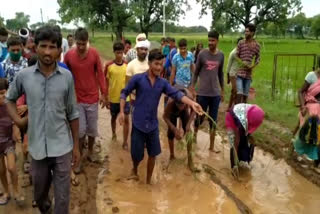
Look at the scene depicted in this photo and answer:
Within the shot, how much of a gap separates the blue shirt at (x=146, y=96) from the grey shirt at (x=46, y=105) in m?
1.54

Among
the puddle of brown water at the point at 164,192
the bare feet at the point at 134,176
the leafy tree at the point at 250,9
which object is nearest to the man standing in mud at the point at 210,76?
the puddle of brown water at the point at 164,192

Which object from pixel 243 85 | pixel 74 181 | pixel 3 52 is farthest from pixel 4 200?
pixel 243 85

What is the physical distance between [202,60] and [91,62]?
195 centimetres

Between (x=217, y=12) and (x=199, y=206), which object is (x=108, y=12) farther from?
(x=199, y=206)

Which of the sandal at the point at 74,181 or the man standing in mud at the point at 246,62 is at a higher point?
the man standing in mud at the point at 246,62

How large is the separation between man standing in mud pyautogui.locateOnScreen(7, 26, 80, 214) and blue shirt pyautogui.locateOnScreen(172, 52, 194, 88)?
3.82 metres

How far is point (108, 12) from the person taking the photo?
128 ft

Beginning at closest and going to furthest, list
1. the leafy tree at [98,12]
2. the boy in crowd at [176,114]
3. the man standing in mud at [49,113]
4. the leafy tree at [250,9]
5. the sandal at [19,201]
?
the man standing in mud at [49,113] → the sandal at [19,201] → the boy in crowd at [176,114] → the leafy tree at [98,12] → the leafy tree at [250,9]

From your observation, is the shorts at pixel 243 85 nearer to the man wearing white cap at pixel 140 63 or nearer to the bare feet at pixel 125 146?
the man wearing white cap at pixel 140 63

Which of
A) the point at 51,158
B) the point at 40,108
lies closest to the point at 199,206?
the point at 51,158

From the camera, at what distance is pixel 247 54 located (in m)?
8.05

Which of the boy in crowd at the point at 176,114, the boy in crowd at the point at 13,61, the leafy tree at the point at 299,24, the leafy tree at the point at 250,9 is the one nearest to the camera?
the boy in crowd at the point at 13,61

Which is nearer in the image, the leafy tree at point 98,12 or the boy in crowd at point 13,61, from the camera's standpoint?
the boy in crowd at point 13,61

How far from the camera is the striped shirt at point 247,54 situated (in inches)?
315
